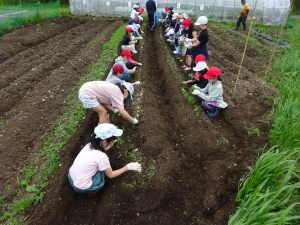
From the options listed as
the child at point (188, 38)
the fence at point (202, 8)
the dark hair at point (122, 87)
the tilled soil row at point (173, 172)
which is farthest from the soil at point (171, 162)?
the fence at point (202, 8)

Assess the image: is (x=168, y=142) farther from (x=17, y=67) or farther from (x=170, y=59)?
(x=17, y=67)

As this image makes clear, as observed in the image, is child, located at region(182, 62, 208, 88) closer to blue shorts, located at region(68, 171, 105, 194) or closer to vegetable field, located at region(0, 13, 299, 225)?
vegetable field, located at region(0, 13, 299, 225)

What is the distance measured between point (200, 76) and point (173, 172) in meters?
2.99

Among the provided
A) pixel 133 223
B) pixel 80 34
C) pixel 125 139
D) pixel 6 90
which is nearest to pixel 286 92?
pixel 125 139

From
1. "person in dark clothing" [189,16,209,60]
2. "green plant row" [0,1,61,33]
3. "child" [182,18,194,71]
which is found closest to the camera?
"person in dark clothing" [189,16,209,60]

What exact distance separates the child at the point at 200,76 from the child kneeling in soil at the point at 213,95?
16.8 inches

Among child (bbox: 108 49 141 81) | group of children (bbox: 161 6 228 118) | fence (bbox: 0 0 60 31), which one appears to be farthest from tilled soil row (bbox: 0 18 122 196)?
group of children (bbox: 161 6 228 118)

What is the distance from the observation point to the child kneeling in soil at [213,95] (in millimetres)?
5477

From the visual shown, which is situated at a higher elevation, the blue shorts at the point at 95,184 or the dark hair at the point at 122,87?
the dark hair at the point at 122,87

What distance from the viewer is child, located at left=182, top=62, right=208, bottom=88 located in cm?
613

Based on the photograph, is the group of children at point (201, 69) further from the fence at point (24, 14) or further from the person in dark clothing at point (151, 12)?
the fence at point (24, 14)

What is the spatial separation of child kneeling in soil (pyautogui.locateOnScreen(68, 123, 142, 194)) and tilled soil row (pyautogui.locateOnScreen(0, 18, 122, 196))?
1193 mm

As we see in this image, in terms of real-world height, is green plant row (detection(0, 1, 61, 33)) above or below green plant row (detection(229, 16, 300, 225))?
above

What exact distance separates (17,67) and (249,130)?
705 centimetres
